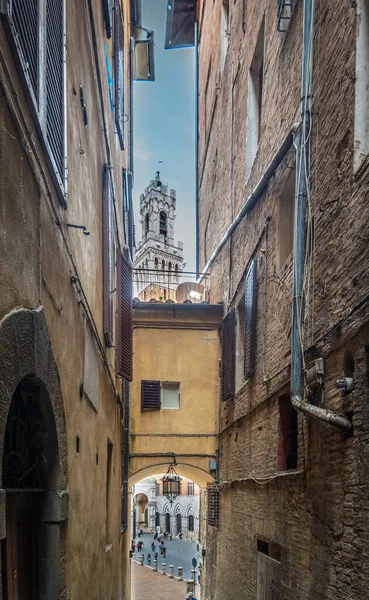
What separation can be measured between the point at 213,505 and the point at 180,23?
17.7 metres

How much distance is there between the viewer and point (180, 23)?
21.0 meters

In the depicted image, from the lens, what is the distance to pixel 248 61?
10125 millimetres

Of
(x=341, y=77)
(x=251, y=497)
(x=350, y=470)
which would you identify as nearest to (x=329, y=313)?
(x=350, y=470)

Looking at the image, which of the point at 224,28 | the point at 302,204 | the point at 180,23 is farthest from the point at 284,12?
the point at 180,23

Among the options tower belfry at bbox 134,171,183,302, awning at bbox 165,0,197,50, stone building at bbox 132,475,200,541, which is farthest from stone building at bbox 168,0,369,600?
tower belfry at bbox 134,171,183,302

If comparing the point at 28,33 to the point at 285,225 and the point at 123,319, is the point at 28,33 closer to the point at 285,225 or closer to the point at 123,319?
the point at 285,225

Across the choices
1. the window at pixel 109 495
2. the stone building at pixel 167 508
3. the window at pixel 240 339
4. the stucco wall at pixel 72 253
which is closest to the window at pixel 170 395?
A: the window at pixel 240 339

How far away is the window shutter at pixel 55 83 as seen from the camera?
12.0 ft

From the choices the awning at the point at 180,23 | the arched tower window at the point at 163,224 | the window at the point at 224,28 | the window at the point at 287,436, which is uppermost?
the arched tower window at the point at 163,224

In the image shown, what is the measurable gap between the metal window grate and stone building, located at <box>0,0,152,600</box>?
2596 mm

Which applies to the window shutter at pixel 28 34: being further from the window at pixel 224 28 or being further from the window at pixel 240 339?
the window at pixel 224 28

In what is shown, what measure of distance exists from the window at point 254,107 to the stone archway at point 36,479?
7054 mm

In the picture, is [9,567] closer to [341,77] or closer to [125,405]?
[341,77]

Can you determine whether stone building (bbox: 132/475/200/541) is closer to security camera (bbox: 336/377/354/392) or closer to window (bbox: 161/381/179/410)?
window (bbox: 161/381/179/410)
